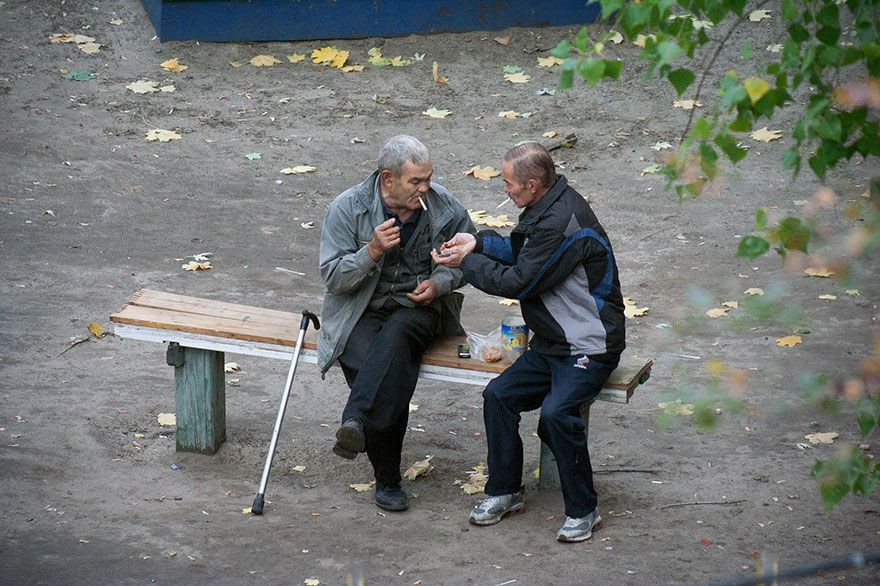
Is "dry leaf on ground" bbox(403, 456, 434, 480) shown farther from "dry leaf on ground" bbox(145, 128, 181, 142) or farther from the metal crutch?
"dry leaf on ground" bbox(145, 128, 181, 142)

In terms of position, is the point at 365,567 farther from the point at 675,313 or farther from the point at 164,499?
the point at 675,313

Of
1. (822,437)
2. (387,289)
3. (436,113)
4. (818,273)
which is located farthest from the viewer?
(436,113)

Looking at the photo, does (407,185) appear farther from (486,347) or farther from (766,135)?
(766,135)

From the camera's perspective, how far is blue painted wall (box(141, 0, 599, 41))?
485 inches

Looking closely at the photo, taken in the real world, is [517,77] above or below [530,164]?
below

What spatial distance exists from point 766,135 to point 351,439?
672 centimetres

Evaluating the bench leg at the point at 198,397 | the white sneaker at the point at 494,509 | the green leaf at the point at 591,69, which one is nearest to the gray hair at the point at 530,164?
the white sneaker at the point at 494,509

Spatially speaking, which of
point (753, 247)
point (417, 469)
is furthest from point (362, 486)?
point (753, 247)

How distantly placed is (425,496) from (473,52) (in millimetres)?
7754

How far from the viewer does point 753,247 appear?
2.82 m

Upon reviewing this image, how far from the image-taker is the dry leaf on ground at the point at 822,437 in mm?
5805

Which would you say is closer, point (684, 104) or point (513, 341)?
point (513, 341)

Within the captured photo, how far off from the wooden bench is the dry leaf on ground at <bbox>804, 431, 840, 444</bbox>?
1.07m

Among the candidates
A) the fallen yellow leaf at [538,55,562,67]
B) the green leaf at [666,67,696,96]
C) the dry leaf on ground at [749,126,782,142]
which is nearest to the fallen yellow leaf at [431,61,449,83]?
the fallen yellow leaf at [538,55,562,67]
